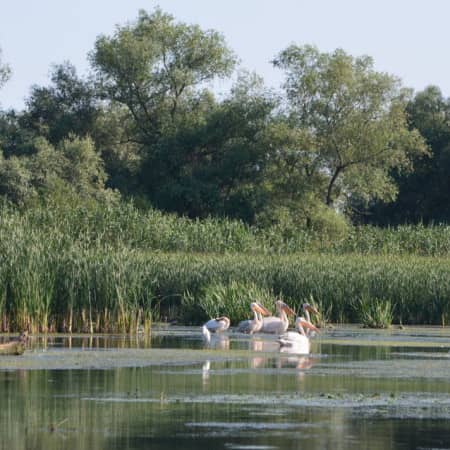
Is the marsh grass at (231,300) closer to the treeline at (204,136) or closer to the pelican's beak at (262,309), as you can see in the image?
the pelican's beak at (262,309)

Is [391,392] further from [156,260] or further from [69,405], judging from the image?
[156,260]

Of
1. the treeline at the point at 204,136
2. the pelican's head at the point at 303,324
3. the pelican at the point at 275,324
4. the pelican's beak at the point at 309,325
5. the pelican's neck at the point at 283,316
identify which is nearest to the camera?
the pelican's head at the point at 303,324

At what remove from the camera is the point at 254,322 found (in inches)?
1082

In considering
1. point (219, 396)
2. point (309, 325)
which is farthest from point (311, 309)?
point (219, 396)

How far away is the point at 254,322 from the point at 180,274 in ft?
15.0

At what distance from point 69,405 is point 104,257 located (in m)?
12.4

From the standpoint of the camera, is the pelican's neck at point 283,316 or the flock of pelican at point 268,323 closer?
the flock of pelican at point 268,323

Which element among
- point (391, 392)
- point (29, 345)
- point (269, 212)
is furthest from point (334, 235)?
point (391, 392)

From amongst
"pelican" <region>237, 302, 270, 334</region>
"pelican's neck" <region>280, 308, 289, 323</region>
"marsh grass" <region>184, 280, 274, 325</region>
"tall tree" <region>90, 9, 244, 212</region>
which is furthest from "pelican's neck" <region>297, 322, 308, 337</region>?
"tall tree" <region>90, 9, 244, 212</region>

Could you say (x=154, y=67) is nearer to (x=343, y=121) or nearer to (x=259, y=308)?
(x=343, y=121)

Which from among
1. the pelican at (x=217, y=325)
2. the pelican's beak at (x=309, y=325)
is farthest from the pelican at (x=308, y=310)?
the pelican at (x=217, y=325)

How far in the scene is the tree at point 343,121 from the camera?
57.4 meters

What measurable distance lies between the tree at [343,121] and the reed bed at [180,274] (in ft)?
42.6

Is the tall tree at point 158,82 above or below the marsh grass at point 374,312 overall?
above
